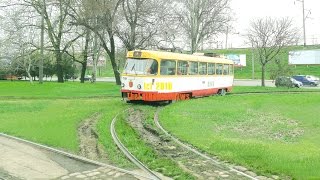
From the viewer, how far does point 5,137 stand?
43.8ft

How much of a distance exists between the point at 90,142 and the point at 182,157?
319 centimetres

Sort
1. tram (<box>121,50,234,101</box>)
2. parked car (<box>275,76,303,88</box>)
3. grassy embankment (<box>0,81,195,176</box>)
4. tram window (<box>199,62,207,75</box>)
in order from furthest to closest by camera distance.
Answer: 1. parked car (<box>275,76,303,88</box>)
2. tram window (<box>199,62,207,75</box>)
3. tram (<box>121,50,234,101</box>)
4. grassy embankment (<box>0,81,195,176</box>)

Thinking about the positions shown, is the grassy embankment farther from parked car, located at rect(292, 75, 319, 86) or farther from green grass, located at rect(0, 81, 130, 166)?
parked car, located at rect(292, 75, 319, 86)

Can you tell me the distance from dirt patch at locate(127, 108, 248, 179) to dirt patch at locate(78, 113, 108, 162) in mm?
1365

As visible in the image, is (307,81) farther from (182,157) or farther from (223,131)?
(182,157)

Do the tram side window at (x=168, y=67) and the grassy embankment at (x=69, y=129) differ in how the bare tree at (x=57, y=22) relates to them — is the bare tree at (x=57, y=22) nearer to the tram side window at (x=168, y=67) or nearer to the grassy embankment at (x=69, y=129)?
the tram side window at (x=168, y=67)

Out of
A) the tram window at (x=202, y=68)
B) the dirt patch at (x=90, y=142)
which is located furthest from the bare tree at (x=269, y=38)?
the dirt patch at (x=90, y=142)

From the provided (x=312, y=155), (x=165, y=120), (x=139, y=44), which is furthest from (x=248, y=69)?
(x=312, y=155)

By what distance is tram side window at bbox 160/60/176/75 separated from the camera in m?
23.0

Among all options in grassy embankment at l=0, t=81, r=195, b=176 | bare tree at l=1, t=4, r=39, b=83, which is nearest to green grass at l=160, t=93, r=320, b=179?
grassy embankment at l=0, t=81, r=195, b=176

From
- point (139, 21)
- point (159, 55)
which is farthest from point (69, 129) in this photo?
point (139, 21)

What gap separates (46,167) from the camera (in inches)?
380

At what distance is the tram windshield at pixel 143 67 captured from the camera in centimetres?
2261

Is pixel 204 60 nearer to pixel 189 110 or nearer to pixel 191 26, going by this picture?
pixel 189 110
